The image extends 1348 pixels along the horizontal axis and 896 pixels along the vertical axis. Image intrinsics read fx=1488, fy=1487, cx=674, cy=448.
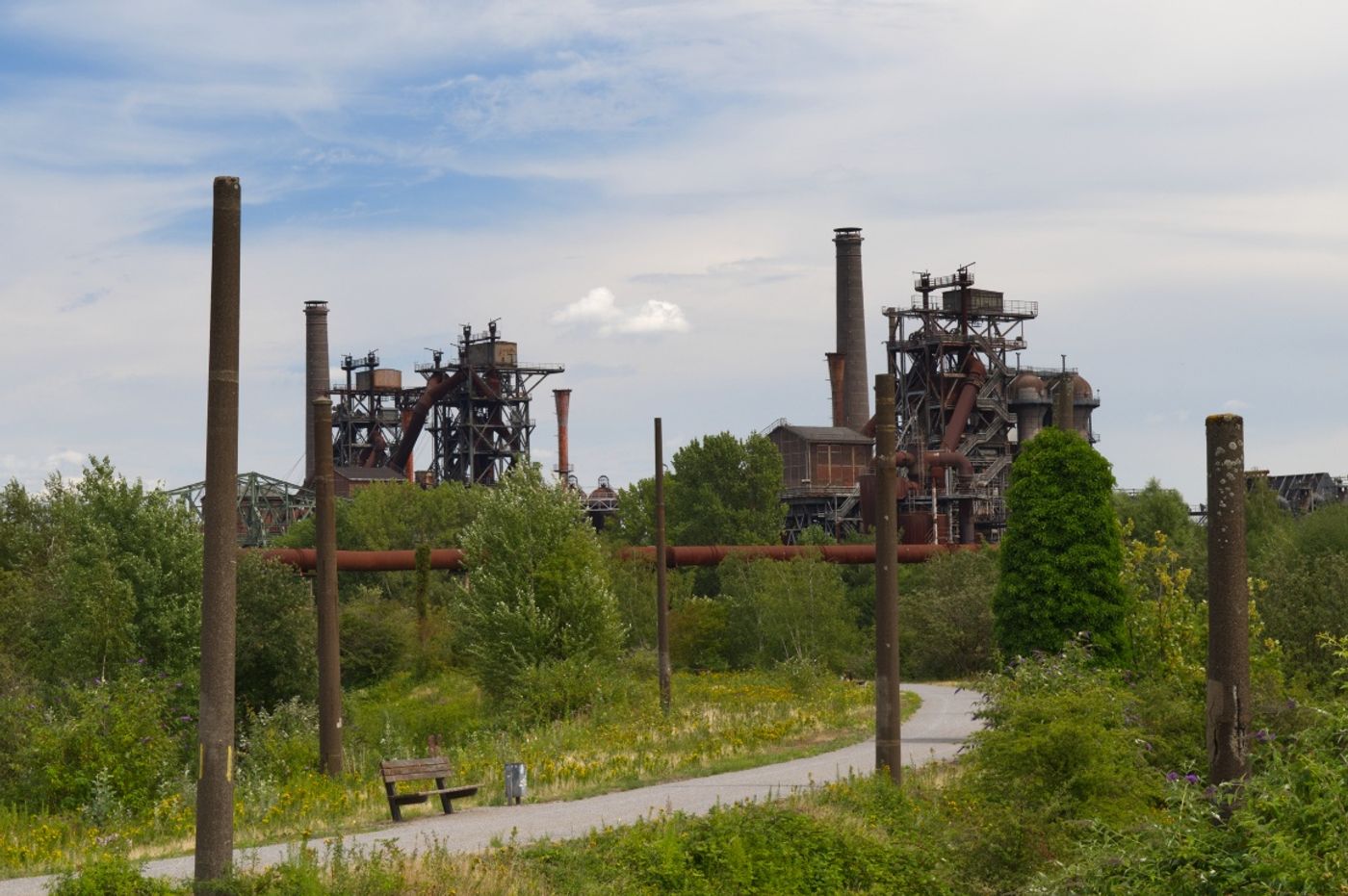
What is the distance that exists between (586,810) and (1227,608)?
1011 cm

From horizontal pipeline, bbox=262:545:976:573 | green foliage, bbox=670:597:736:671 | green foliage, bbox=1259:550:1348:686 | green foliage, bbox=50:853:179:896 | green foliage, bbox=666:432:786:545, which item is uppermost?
green foliage, bbox=666:432:786:545

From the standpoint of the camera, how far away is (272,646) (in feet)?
129

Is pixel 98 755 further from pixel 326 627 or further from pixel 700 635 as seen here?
pixel 700 635

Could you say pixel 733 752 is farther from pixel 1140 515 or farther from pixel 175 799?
pixel 1140 515

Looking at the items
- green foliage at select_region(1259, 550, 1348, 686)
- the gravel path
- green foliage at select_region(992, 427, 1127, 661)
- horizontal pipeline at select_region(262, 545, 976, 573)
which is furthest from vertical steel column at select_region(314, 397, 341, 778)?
horizontal pipeline at select_region(262, 545, 976, 573)

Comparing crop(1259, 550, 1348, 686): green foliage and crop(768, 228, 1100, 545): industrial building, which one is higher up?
crop(768, 228, 1100, 545): industrial building

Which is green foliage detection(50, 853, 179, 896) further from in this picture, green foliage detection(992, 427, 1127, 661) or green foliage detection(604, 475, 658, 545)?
green foliage detection(604, 475, 658, 545)

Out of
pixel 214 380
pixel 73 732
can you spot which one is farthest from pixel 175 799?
pixel 214 380

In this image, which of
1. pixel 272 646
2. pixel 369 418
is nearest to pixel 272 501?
pixel 369 418

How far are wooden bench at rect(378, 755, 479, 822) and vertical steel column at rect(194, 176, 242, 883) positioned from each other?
783cm

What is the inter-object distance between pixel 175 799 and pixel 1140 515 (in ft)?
213

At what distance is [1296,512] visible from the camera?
105000mm

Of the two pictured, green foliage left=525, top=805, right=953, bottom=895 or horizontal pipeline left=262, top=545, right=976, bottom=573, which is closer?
green foliage left=525, top=805, right=953, bottom=895

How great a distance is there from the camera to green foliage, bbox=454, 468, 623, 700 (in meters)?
36.6
